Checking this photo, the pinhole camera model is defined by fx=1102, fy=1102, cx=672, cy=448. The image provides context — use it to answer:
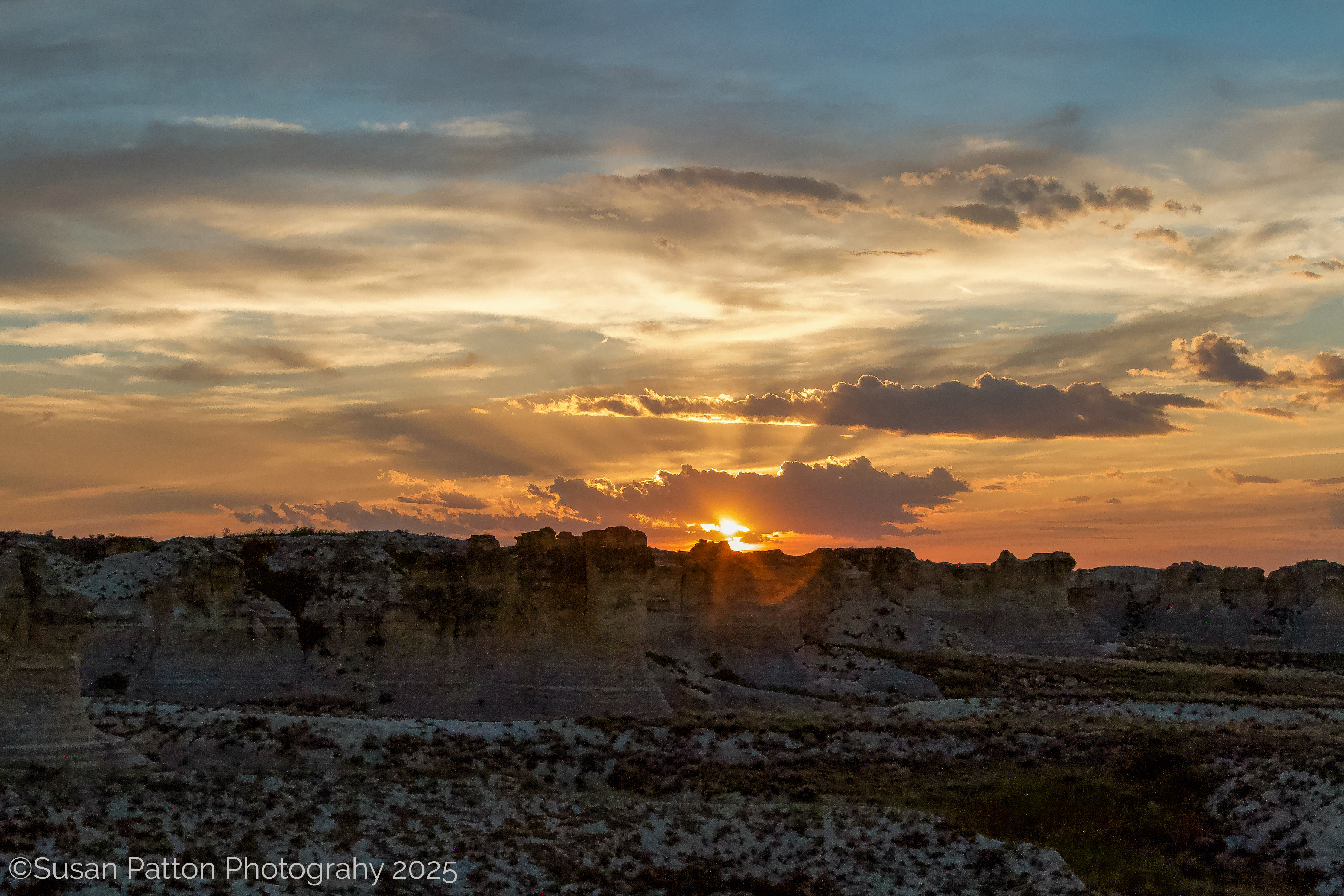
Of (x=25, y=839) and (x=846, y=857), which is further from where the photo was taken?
(x=846, y=857)

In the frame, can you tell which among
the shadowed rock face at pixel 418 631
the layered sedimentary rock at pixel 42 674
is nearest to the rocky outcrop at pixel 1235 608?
the shadowed rock face at pixel 418 631

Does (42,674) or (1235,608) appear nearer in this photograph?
(42,674)

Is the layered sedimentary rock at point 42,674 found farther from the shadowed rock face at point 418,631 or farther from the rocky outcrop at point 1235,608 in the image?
the rocky outcrop at point 1235,608

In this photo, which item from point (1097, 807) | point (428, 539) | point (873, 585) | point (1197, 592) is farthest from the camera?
point (1197, 592)

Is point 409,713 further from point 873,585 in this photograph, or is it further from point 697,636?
point 873,585

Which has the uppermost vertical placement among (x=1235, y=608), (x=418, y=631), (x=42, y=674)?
(x=42, y=674)

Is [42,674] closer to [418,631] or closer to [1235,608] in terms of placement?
[418,631]

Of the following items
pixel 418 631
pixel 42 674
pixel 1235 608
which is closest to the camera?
pixel 42 674

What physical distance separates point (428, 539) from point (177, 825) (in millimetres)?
71679

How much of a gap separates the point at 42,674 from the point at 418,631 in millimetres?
21872

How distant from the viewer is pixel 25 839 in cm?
2078

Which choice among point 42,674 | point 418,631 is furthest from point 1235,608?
point 42,674

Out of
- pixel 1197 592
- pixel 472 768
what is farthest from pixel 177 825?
pixel 1197 592

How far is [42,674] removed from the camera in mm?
26016
